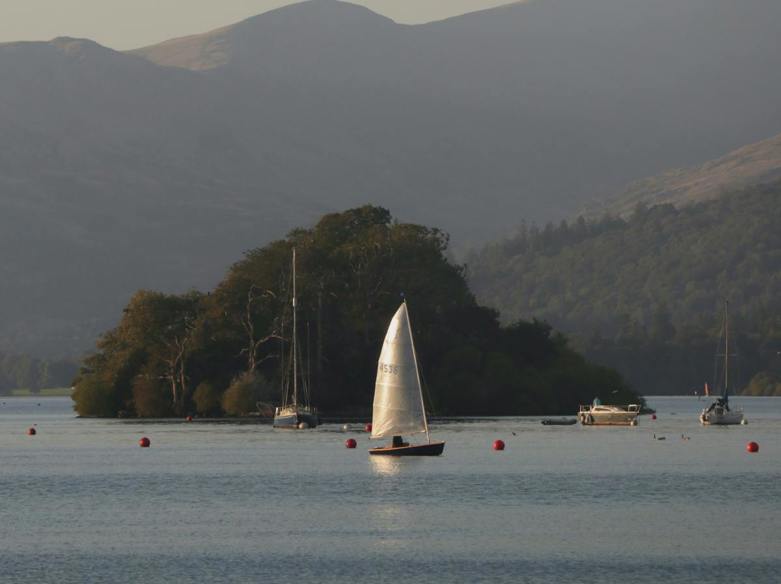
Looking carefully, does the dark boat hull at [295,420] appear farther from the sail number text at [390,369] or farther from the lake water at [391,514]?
the sail number text at [390,369]

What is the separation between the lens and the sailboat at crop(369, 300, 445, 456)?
124 meters

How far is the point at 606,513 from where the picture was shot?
8862 centimetres

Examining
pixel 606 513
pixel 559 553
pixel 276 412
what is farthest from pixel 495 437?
pixel 559 553

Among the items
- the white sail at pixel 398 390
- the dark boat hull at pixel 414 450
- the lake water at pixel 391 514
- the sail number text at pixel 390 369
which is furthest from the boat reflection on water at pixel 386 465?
the sail number text at pixel 390 369

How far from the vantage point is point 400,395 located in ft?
408

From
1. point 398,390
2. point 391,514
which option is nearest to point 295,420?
point 398,390

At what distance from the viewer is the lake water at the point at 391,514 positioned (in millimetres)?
69625

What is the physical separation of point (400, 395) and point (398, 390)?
0.37 metres

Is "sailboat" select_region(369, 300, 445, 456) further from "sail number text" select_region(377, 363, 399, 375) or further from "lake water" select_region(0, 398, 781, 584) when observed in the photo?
"lake water" select_region(0, 398, 781, 584)

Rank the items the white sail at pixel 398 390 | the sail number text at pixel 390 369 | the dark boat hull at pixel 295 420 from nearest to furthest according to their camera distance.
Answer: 1. the white sail at pixel 398 390
2. the sail number text at pixel 390 369
3. the dark boat hull at pixel 295 420

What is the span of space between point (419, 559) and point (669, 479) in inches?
1678

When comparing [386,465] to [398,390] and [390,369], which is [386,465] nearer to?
[398,390]

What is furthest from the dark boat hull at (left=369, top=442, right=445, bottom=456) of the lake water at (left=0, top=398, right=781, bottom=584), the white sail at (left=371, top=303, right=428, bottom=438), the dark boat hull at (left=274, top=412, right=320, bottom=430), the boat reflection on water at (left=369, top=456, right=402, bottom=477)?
the dark boat hull at (left=274, top=412, right=320, bottom=430)

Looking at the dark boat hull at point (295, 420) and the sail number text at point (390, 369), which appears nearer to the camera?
the sail number text at point (390, 369)
